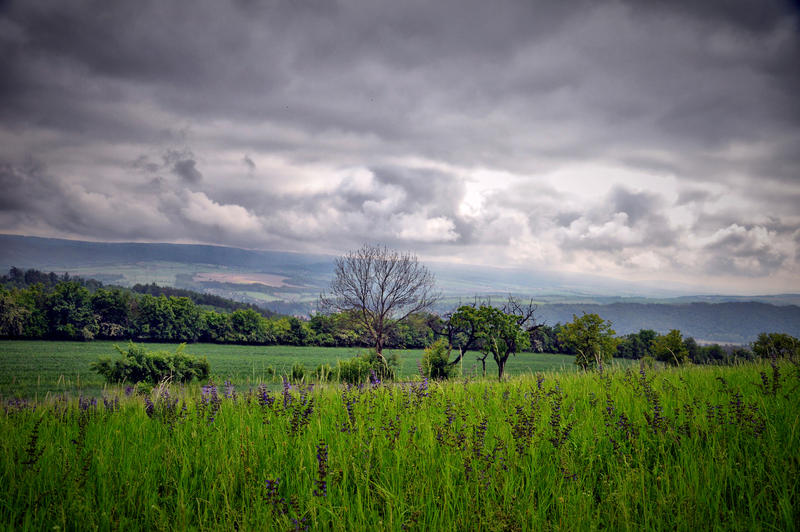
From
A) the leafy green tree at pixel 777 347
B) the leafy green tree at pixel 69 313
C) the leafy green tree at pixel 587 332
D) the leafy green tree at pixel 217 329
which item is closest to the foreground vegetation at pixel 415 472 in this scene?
the leafy green tree at pixel 777 347

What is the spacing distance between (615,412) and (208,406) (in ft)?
21.9

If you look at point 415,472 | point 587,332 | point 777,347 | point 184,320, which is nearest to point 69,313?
point 184,320

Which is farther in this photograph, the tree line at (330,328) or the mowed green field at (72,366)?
the tree line at (330,328)

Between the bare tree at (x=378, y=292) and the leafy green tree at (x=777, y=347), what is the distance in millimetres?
25772

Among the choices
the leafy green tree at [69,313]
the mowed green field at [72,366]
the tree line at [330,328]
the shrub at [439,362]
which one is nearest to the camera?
the mowed green field at [72,366]

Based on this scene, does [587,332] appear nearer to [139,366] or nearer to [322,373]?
[322,373]

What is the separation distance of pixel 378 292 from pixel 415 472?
36277 millimetres

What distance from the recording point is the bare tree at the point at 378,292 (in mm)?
37219

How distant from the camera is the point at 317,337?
2544 inches

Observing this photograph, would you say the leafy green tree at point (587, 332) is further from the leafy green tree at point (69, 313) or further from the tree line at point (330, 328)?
the leafy green tree at point (69, 313)

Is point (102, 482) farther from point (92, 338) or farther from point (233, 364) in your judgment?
point (92, 338)

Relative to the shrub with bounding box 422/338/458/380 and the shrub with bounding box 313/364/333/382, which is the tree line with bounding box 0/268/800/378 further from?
the shrub with bounding box 313/364/333/382

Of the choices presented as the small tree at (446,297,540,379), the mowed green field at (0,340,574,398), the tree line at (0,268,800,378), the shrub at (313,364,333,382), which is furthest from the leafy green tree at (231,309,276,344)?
the shrub at (313,364,333,382)

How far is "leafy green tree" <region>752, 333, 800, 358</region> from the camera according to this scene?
391 inches
